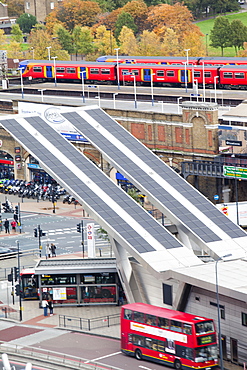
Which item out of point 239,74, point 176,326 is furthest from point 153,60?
point 176,326

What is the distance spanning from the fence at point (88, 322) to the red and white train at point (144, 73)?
53731 millimetres

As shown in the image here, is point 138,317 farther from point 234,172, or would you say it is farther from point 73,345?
point 234,172

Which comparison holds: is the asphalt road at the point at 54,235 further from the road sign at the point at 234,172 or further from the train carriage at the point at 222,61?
the train carriage at the point at 222,61

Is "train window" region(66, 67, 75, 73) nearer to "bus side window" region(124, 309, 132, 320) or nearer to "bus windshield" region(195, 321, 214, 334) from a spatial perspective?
"bus side window" region(124, 309, 132, 320)

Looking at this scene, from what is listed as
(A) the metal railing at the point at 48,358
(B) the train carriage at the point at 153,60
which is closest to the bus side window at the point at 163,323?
(A) the metal railing at the point at 48,358

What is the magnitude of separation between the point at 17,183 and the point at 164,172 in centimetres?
4782

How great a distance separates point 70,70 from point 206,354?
97.0 metres

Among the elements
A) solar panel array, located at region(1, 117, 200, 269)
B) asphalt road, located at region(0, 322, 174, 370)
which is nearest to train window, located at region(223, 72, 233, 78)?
solar panel array, located at region(1, 117, 200, 269)

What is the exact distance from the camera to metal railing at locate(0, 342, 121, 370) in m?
65.2

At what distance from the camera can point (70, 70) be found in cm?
15525

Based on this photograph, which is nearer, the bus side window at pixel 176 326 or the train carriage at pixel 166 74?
the bus side window at pixel 176 326

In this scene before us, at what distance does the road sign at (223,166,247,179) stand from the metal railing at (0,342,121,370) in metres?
42.8

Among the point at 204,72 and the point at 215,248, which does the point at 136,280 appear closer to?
the point at 215,248

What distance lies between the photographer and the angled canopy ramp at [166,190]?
75.8m
